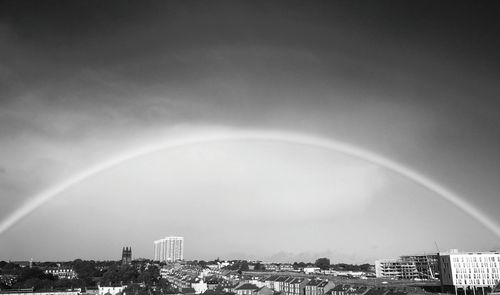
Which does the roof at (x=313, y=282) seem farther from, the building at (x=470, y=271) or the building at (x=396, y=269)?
the building at (x=396, y=269)

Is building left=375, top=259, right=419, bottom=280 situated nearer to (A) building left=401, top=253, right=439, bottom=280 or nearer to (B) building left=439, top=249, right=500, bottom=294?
(A) building left=401, top=253, right=439, bottom=280

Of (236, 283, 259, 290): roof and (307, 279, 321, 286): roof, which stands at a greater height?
(307, 279, 321, 286): roof

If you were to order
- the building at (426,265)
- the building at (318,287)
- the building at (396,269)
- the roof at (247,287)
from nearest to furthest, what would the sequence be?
the building at (318,287), the roof at (247,287), the building at (426,265), the building at (396,269)

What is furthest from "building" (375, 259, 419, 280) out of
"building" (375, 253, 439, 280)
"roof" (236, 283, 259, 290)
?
"roof" (236, 283, 259, 290)

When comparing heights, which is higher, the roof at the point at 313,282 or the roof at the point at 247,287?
the roof at the point at 313,282

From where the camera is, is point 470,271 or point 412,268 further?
point 412,268

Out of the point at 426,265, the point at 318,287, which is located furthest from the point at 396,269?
the point at 318,287

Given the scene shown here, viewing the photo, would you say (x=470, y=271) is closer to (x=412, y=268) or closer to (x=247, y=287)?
(x=412, y=268)

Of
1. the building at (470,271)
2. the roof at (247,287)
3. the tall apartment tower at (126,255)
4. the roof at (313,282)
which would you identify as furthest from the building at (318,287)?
the tall apartment tower at (126,255)

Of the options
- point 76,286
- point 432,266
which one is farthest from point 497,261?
point 76,286

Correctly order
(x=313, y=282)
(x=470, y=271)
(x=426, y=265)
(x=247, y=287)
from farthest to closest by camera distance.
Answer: (x=426, y=265), (x=470, y=271), (x=247, y=287), (x=313, y=282)
